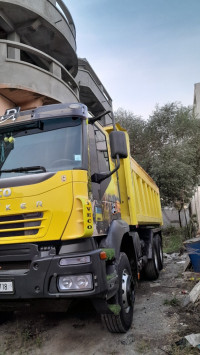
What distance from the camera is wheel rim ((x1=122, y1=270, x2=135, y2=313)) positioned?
3.36 meters

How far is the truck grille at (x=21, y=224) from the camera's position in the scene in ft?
8.75

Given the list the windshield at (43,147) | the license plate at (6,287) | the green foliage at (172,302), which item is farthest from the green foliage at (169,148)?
the license plate at (6,287)

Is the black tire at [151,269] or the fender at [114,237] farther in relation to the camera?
the black tire at [151,269]

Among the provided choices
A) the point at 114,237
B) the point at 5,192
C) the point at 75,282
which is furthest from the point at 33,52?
the point at 75,282

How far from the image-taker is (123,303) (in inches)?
132

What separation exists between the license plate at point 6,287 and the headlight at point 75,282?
18.6 inches

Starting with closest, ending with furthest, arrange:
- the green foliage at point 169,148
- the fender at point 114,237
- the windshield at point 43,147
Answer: the windshield at point 43,147 → the fender at point 114,237 → the green foliage at point 169,148

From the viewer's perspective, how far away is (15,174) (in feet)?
9.61

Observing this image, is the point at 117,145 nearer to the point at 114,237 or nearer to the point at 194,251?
the point at 114,237

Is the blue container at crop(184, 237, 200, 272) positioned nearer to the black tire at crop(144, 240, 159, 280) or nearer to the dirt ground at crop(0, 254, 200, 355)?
the black tire at crop(144, 240, 159, 280)

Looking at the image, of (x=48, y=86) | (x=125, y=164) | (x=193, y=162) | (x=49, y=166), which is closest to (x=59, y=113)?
(x=49, y=166)

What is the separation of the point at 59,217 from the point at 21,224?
16.7 inches

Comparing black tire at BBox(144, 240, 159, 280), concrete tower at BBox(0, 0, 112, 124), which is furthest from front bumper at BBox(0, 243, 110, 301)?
concrete tower at BBox(0, 0, 112, 124)

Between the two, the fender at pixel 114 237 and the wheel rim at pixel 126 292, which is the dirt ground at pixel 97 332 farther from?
the fender at pixel 114 237
